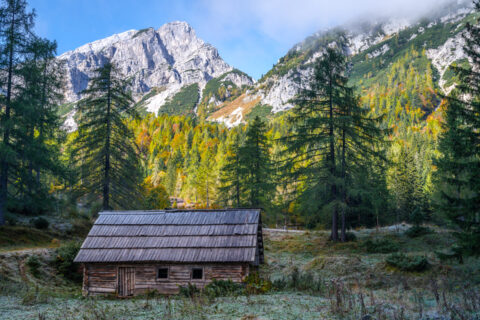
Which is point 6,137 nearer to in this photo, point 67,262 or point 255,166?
point 67,262

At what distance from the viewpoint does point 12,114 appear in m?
23.4

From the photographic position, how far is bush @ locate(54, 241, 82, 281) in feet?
60.4

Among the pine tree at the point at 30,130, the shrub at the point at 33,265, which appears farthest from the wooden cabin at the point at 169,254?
the pine tree at the point at 30,130

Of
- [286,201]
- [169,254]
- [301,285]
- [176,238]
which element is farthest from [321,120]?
[169,254]

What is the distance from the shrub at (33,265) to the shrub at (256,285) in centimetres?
1141

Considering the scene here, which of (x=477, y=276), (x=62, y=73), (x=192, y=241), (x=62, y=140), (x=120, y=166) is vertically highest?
(x=62, y=73)

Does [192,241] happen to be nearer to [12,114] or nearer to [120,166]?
[120,166]

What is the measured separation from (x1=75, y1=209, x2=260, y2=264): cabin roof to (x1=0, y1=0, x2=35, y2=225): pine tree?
392 inches

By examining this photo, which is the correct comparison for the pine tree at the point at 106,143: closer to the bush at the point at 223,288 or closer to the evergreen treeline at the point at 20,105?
the evergreen treeline at the point at 20,105

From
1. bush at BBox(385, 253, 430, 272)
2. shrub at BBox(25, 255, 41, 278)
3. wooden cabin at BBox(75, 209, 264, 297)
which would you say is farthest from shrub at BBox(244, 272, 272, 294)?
shrub at BBox(25, 255, 41, 278)

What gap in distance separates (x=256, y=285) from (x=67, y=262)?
38.6 ft

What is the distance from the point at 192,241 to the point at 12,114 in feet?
58.4

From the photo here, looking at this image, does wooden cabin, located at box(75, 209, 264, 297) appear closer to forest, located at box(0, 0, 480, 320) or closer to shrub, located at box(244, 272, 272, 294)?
shrub, located at box(244, 272, 272, 294)

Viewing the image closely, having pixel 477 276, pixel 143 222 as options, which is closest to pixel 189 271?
pixel 143 222
